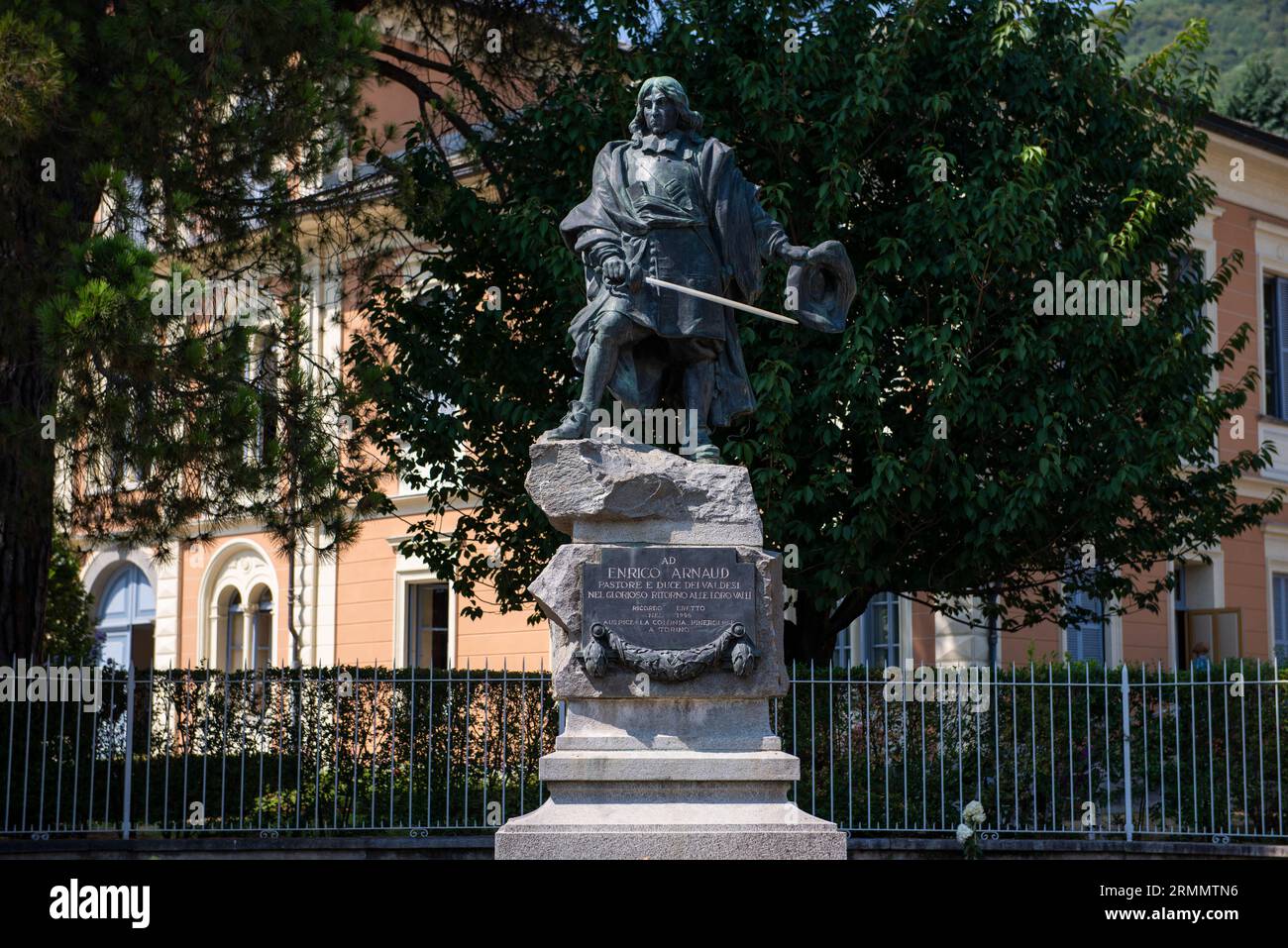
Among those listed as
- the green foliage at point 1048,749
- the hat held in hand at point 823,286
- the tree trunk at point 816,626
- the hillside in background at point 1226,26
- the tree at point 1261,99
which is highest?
the hillside in background at point 1226,26

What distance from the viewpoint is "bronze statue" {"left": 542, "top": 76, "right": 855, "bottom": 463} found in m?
9.54

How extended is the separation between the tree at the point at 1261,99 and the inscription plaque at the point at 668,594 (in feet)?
87.4

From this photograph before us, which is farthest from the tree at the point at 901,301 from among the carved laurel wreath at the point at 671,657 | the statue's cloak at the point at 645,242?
the carved laurel wreath at the point at 671,657

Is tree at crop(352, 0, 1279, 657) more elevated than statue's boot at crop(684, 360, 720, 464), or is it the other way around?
tree at crop(352, 0, 1279, 657)

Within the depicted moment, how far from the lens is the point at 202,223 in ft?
44.5

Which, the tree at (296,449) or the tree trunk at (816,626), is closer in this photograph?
the tree at (296,449)

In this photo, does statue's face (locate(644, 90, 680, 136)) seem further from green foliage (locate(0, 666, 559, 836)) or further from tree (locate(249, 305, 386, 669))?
green foliage (locate(0, 666, 559, 836))

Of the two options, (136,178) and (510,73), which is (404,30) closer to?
(510,73)

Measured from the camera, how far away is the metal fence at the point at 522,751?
13617 millimetres

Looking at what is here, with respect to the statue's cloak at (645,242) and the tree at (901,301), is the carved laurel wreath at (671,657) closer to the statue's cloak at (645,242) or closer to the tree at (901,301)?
the statue's cloak at (645,242)

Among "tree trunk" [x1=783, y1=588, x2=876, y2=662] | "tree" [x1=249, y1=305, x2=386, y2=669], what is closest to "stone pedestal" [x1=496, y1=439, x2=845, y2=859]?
"tree" [x1=249, y1=305, x2=386, y2=669]

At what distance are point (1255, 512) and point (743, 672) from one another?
9.23 m

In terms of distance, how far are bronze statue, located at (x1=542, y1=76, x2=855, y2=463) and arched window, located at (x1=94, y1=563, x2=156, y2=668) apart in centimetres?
2041

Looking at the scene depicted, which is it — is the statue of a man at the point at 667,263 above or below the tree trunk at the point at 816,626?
above
